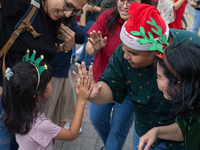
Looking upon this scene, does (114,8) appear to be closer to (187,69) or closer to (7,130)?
(187,69)

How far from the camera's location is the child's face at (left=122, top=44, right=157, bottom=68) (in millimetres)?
1571

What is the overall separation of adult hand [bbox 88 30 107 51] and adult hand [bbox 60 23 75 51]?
0.17m

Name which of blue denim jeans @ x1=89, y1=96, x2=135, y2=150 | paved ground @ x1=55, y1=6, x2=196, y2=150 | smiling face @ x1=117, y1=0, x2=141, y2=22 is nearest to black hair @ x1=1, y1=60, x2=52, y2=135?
blue denim jeans @ x1=89, y1=96, x2=135, y2=150

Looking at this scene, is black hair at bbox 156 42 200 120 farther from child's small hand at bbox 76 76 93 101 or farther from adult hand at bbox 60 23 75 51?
adult hand at bbox 60 23 75 51

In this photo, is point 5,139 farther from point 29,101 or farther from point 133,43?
point 133,43

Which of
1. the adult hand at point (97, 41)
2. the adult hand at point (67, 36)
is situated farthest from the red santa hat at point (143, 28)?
the adult hand at point (67, 36)

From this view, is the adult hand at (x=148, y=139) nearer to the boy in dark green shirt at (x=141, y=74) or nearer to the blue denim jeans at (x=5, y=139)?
the boy in dark green shirt at (x=141, y=74)

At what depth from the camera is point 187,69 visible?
1.14 m

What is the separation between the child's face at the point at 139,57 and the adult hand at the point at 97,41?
563mm

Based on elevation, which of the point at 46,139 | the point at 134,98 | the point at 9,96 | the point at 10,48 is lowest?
the point at 46,139

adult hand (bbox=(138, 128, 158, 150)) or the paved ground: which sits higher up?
adult hand (bbox=(138, 128, 158, 150))

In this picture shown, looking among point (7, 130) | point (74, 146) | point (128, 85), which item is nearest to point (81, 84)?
point (128, 85)

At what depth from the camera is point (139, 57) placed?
1.57 meters

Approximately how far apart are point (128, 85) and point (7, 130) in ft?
3.15
